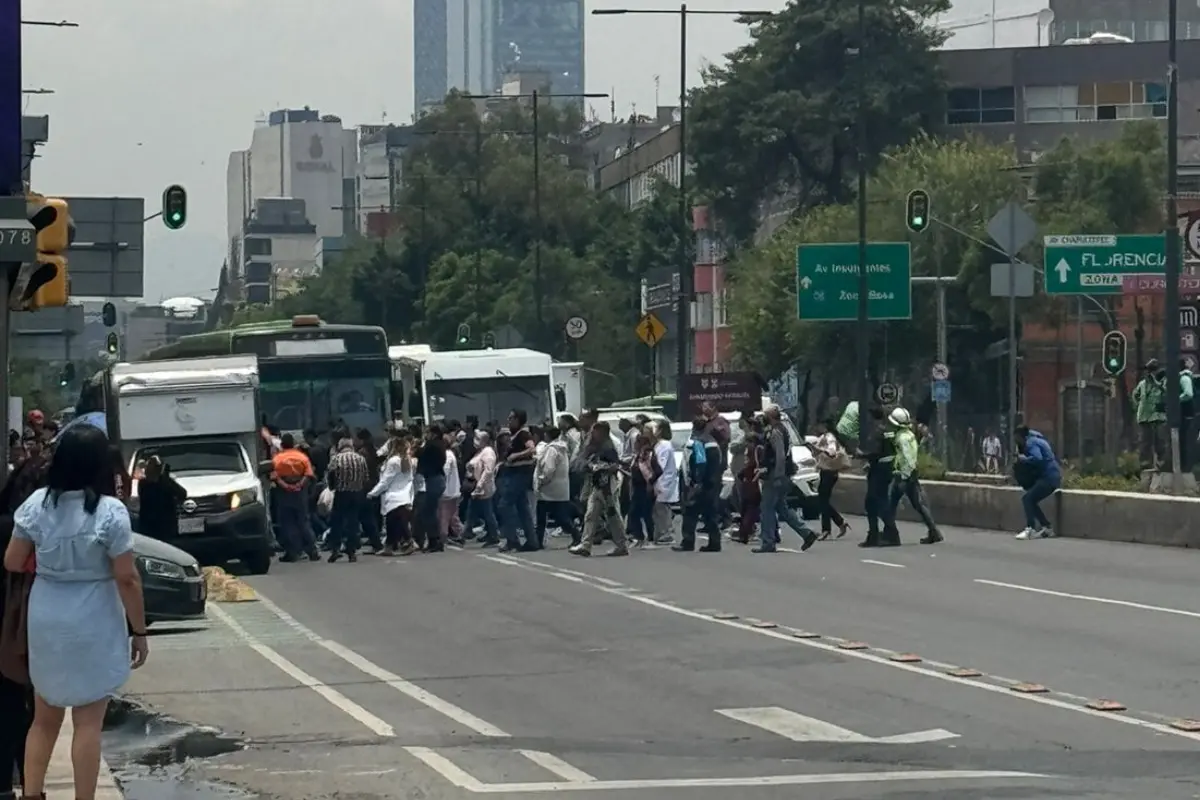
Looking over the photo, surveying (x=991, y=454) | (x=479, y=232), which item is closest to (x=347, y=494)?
(x=991, y=454)

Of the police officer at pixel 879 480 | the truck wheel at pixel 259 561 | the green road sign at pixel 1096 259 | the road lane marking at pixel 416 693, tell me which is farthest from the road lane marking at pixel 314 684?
the green road sign at pixel 1096 259

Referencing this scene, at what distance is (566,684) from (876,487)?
14.1 meters

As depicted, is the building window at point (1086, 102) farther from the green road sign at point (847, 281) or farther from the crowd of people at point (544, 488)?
the crowd of people at point (544, 488)

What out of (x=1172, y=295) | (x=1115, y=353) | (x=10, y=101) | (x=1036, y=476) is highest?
(x=10, y=101)

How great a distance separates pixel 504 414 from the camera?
40406mm

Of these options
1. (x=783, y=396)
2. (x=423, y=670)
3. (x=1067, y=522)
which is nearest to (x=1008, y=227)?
(x=1067, y=522)

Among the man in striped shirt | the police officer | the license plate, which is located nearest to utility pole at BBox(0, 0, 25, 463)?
the license plate

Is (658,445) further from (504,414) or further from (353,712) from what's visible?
(353,712)

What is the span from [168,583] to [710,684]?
5.98 meters

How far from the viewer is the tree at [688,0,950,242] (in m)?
79.1

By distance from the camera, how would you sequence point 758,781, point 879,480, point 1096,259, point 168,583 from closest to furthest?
point 758,781 < point 168,583 < point 879,480 < point 1096,259

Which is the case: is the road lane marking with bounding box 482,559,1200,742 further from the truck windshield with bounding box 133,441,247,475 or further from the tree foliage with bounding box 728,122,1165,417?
the tree foliage with bounding box 728,122,1165,417

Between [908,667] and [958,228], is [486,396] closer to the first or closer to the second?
[958,228]

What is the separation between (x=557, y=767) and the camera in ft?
36.3
